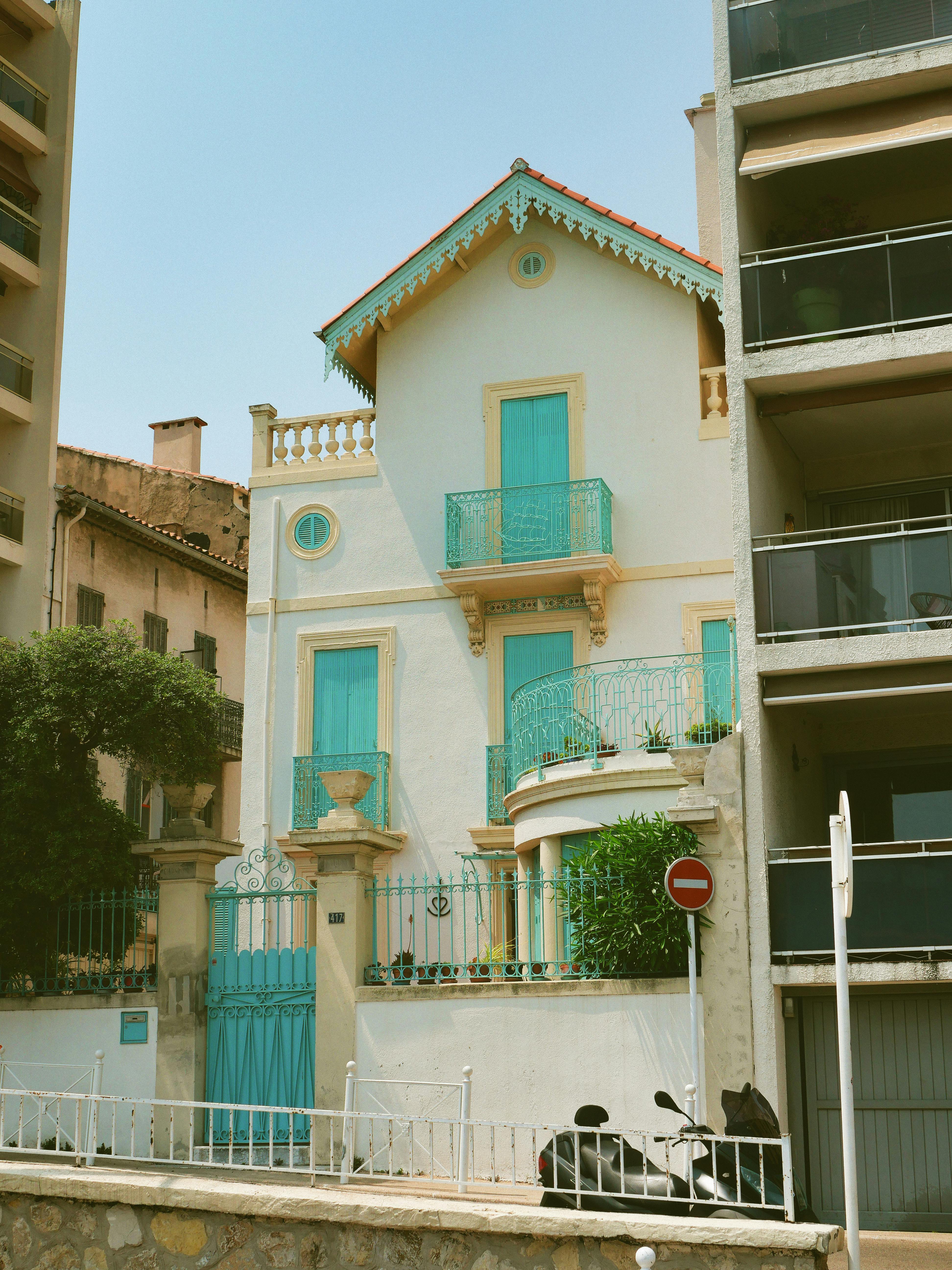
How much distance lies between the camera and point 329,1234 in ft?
26.9

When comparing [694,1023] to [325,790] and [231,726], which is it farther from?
[231,726]

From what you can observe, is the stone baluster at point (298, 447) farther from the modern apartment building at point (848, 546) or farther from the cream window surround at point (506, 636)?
the modern apartment building at point (848, 546)

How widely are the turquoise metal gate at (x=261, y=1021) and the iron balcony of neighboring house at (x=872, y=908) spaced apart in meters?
4.64

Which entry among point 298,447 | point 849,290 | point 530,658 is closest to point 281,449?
point 298,447

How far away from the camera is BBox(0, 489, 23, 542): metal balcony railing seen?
26094mm

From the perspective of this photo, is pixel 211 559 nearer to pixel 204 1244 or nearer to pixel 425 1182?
pixel 425 1182

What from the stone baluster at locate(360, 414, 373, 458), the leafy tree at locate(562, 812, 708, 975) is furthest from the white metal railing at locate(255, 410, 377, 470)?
the leafy tree at locate(562, 812, 708, 975)

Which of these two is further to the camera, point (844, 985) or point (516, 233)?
point (516, 233)

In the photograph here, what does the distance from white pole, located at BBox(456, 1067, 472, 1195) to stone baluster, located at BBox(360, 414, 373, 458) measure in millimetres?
11487

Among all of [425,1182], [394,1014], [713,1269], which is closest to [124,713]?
[394,1014]

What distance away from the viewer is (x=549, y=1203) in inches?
356

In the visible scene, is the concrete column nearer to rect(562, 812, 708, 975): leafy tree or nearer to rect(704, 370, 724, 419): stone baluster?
rect(562, 812, 708, 975): leafy tree

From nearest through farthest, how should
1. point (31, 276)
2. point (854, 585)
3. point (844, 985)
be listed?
point (844, 985) → point (854, 585) → point (31, 276)

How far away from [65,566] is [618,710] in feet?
44.0
